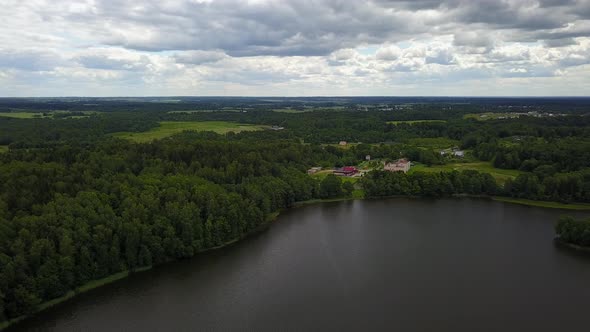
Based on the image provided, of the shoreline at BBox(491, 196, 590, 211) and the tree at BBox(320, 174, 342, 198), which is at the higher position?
the tree at BBox(320, 174, 342, 198)

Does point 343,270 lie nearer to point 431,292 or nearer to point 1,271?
point 431,292

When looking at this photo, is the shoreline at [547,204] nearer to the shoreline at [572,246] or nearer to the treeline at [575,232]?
the treeline at [575,232]

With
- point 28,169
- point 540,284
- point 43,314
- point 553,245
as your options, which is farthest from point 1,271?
point 553,245

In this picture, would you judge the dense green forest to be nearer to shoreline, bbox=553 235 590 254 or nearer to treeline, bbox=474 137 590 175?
treeline, bbox=474 137 590 175

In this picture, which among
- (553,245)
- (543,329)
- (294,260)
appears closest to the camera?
(543,329)

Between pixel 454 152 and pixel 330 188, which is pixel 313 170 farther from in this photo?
pixel 454 152

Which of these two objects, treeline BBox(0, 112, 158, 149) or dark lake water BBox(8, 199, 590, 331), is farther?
treeline BBox(0, 112, 158, 149)

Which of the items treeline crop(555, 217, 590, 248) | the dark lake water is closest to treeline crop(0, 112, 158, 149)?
the dark lake water

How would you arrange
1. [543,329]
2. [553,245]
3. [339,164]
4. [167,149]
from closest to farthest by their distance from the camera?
[543,329]
[553,245]
[167,149]
[339,164]
